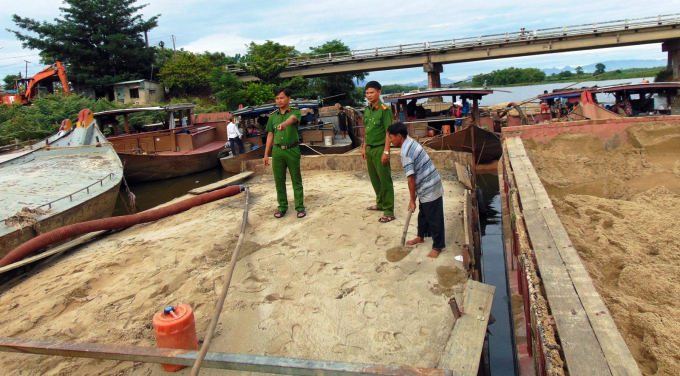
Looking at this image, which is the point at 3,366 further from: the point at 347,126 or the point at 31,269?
the point at 347,126

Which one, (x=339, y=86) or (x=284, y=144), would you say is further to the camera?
(x=339, y=86)

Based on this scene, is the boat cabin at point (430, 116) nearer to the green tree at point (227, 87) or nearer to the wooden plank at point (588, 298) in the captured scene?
the wooden plank at point (588, 298)

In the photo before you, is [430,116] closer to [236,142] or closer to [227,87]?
[236,142]

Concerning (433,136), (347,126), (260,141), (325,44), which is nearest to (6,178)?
(260,141)

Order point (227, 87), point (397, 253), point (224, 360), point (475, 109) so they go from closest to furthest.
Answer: point (224, 360) < point (397, 253) < point (475, 109) < point (227, 87)

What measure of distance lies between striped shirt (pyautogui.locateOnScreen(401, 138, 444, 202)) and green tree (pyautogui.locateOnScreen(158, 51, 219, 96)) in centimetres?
3204

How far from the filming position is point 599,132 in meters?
7.22

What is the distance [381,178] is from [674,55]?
3192cm

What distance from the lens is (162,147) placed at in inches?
601

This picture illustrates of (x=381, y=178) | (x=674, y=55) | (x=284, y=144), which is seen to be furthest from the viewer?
(x=674, y=55)

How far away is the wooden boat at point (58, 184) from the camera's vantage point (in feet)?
19.9

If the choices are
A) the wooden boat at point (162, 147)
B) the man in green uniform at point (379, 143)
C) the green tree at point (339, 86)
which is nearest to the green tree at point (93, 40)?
the green tree at point (339, 86)

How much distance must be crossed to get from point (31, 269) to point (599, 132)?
27.3ft

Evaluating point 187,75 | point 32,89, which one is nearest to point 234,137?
point 32,89
